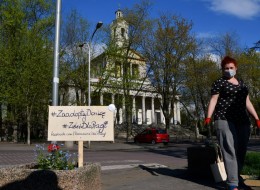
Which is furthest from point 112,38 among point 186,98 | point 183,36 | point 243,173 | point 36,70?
point 243,173

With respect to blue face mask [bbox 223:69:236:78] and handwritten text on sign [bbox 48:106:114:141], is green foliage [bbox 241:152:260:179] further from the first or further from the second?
handwritten text on sign [bbox 48:106:114:141]

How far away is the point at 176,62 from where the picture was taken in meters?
41.5

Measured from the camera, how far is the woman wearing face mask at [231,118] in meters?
5.30

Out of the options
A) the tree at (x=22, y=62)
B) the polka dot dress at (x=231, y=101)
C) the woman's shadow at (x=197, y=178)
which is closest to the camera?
the polka dot dress at (x=231, y=101)

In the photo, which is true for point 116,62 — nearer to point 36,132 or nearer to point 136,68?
point 136,68

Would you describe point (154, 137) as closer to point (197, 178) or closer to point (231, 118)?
point (197, 178)

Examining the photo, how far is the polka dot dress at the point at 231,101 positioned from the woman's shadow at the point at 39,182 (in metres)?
2.59

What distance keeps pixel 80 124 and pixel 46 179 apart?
1.36 meters

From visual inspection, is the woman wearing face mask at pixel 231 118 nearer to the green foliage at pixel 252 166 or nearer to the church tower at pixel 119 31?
the green foliage at pixel 252 166

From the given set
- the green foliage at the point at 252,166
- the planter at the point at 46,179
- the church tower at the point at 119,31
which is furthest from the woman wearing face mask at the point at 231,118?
the church tower at the point at 119,31

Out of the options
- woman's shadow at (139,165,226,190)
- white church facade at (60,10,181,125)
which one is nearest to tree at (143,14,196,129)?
white church facade at (60,10,181,125)

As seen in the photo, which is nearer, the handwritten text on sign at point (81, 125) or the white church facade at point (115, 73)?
the handwritten text on sign at point (81, 125)

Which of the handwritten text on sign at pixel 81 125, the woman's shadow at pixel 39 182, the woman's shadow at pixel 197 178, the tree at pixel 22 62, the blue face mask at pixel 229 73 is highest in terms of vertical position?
the tree at pixel 22 62

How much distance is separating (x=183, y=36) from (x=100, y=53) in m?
9.47
